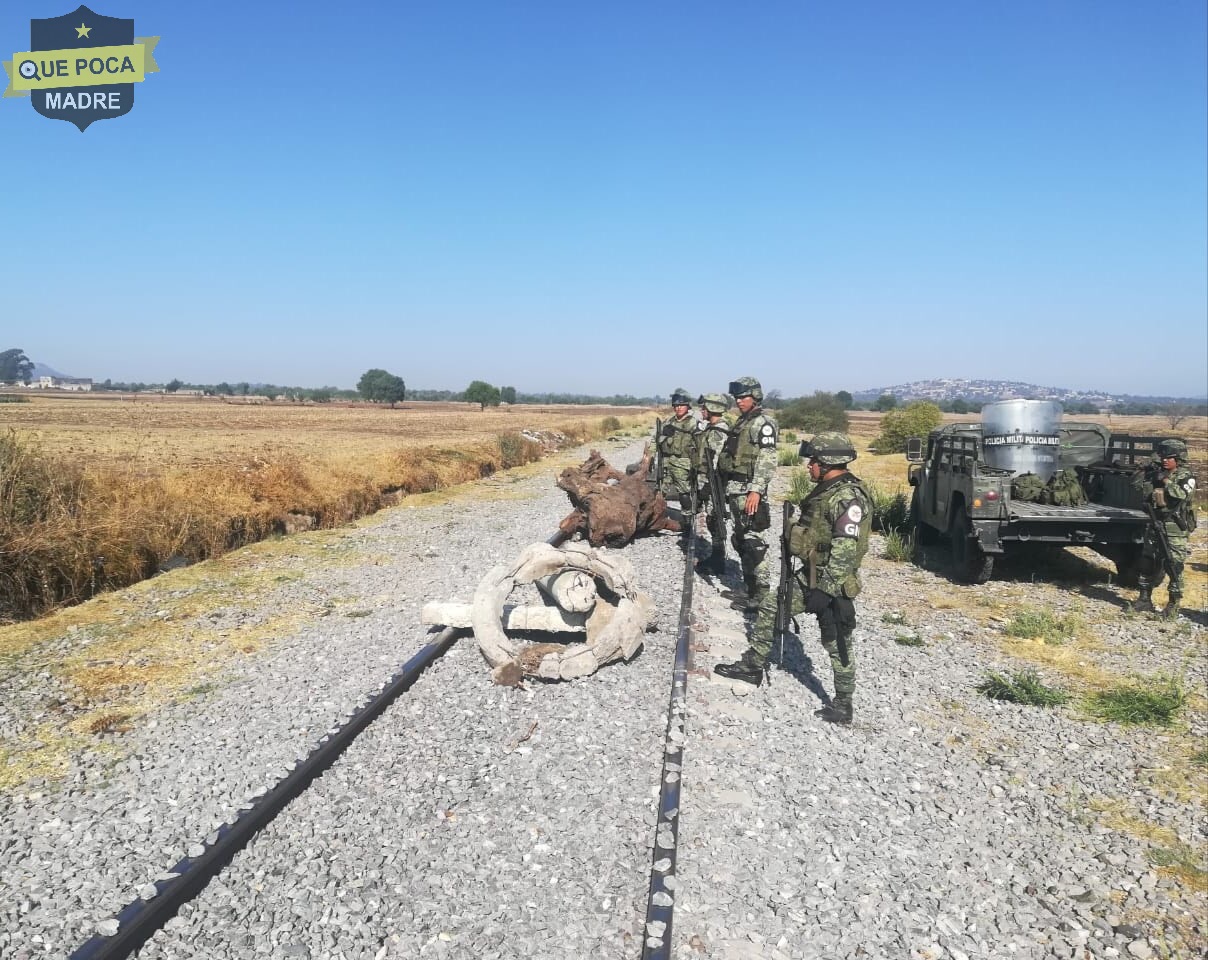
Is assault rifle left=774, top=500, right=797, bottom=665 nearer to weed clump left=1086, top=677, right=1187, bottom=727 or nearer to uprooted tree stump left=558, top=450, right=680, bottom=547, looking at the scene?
weed clump left=1086, top=677, right=1187, bottom=727

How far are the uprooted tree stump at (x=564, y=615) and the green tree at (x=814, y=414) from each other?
41755 millimetres

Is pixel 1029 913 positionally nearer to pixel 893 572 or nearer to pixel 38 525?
pixel 893 572

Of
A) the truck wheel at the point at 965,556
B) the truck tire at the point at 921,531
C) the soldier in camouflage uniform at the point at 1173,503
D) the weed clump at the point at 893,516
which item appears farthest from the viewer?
the weed clump at the point at 893,516

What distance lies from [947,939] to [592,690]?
113 inches

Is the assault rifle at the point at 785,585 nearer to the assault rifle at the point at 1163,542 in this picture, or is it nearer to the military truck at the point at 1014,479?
the military truck at the point at 1014,479

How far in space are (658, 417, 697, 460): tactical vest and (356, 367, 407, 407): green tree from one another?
132 m

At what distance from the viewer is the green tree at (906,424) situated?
107ft

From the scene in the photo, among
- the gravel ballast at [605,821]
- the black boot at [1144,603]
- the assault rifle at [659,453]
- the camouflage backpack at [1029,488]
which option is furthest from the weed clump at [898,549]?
the gravel ballast at [605,821]

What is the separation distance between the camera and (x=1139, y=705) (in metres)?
5.53

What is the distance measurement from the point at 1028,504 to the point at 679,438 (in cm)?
443

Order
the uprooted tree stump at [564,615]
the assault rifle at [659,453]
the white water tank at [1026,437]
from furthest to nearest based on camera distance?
the assault rifle at [659,453], the white water tank at [1026,437], the uprooted tree stump at [564,615]

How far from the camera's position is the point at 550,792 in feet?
13.6

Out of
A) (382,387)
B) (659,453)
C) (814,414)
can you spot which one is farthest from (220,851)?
(382,387)

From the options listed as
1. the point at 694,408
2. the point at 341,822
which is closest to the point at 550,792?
the point at 341,822
